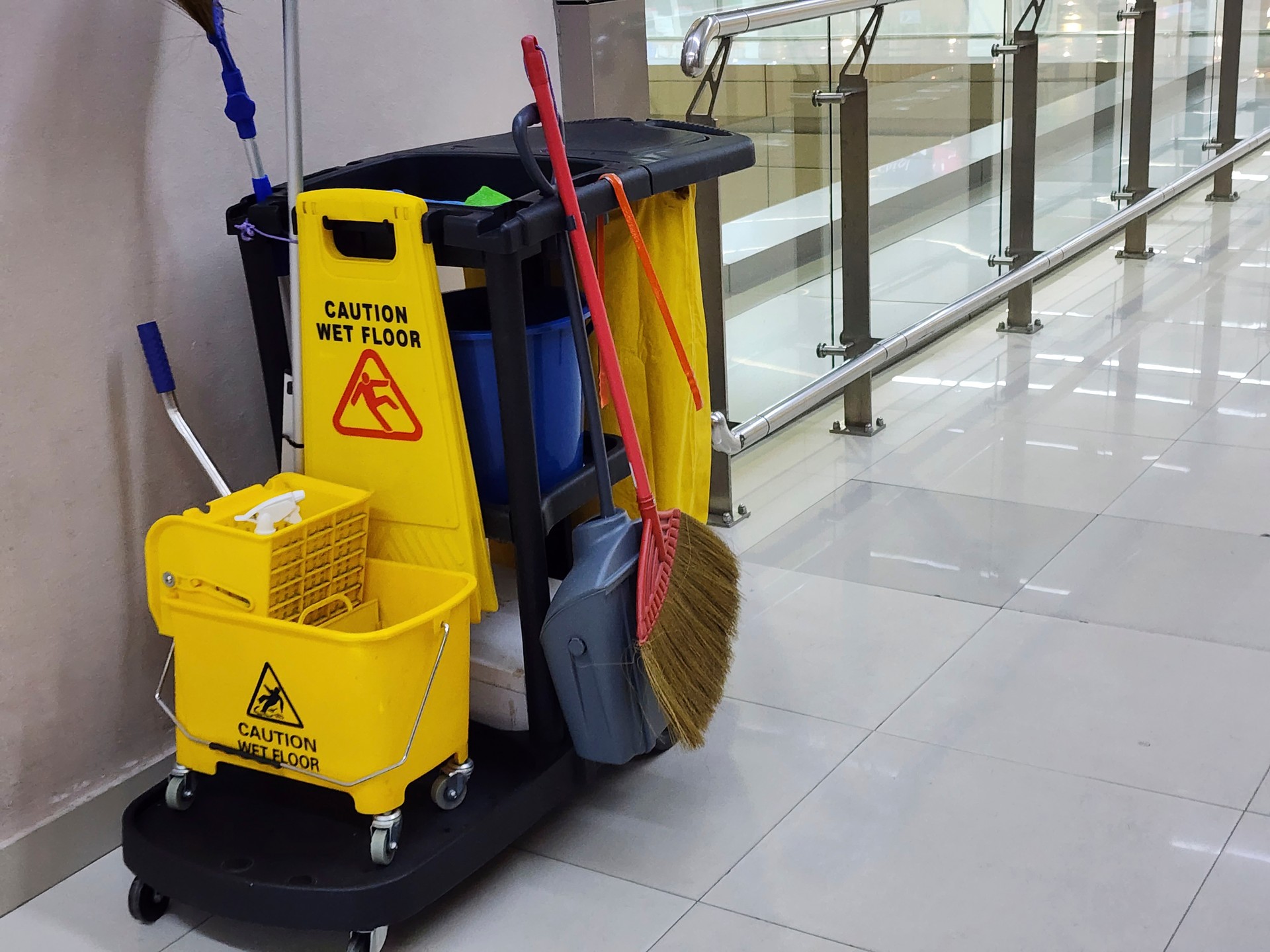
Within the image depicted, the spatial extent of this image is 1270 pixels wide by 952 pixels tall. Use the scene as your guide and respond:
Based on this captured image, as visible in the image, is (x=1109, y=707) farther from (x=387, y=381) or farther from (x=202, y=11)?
(x=202, y=11)

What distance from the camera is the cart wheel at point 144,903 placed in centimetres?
164

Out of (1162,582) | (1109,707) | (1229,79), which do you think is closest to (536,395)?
(1109,707)

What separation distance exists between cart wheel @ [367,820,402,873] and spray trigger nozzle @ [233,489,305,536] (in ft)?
1.20

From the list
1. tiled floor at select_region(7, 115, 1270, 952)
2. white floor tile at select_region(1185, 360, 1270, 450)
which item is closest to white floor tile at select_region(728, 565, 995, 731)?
tiled floor at select_region(7, 115, 1270, 952)

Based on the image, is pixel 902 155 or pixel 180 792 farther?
pixel 902 155

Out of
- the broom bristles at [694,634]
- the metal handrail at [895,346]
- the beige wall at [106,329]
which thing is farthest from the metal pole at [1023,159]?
the broom bristles at [694,634]

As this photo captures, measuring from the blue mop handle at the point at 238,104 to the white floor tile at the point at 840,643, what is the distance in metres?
1.05

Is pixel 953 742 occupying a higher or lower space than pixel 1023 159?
lower

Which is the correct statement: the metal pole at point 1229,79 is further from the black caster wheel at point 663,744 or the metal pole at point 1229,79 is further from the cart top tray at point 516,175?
the black caster wheel at point 663,744

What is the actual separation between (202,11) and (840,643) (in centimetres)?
136

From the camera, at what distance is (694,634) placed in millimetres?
1661

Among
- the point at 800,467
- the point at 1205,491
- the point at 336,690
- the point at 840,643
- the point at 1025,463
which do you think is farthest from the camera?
the point at 800,467

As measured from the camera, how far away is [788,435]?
3.25m

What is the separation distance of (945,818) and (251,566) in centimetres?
94
